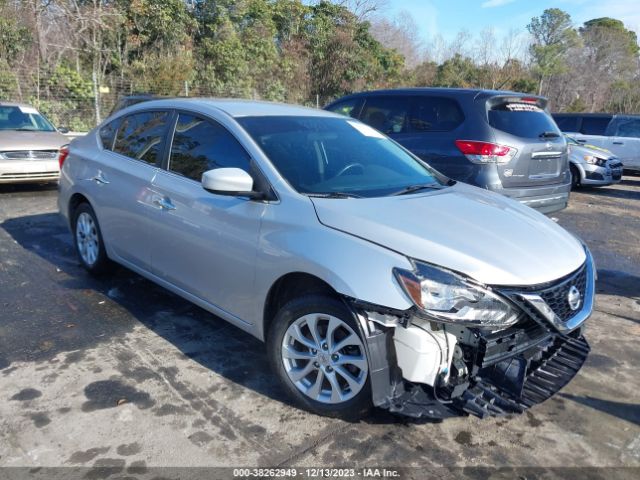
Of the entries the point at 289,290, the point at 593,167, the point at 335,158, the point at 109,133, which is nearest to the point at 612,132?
the point at 593,167

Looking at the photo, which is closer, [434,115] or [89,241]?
[89,241]

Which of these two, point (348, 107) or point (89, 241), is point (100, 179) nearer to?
point (89, 241)

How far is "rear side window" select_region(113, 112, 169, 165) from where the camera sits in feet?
14.0

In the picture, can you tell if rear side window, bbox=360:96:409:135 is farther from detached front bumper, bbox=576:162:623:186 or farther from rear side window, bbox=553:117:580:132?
rear side window, bbox=553:117:580:132

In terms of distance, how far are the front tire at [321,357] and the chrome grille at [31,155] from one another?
24.5ft

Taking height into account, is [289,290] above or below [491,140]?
below

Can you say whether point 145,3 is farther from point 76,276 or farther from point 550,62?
point 550,62

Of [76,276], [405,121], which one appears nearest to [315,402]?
[76,276]

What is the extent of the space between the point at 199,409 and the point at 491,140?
4.53 meters

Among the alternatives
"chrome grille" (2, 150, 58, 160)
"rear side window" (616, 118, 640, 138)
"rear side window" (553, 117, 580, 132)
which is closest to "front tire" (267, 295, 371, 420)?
"chrome grille" (2, 150, 58, 160)

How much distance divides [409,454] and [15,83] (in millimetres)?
16694

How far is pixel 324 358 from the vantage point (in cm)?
297

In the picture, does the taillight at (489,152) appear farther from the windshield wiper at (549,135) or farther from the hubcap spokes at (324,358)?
the hubcap spokes at (324,358)

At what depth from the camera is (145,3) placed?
19.9m
